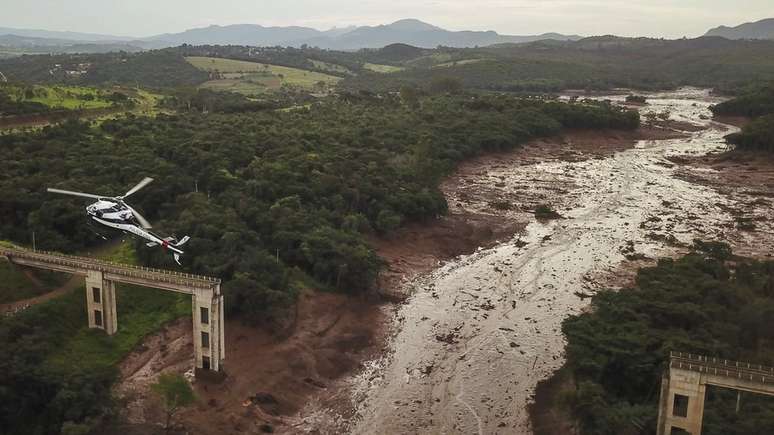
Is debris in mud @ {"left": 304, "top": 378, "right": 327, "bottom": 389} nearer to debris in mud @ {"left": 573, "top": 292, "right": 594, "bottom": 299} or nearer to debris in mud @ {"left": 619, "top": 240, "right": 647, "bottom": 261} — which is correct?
debris in mud @ {"left": 573, "top": 292, "right": 594, "bottom": 299}

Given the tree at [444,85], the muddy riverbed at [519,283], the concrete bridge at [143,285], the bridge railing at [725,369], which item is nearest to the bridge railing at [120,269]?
the concrete bridge at [143,285]

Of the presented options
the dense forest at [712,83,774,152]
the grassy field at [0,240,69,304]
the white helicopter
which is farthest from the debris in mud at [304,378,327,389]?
the dense forest at [712,83,774,152]

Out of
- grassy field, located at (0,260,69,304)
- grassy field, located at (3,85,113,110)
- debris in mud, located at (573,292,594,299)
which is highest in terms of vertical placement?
grassy field, located at (3,85,113,110)

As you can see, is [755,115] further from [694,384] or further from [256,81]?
[694,384]

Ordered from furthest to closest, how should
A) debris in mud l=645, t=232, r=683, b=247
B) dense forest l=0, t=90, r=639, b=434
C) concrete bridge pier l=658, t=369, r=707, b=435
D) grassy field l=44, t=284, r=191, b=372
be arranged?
debris in mud l=645, t=232, r=683, b=247 < grassy field l=44, t=284, r=191, b=372 < dense forest l=0, t=90, r=639, b=434 < concrete bridge pier l=658, t=369, r=707, b=435

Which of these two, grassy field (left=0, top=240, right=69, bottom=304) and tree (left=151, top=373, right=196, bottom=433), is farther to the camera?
grassy field (left=0, top=240, right=69, bottom=304)
